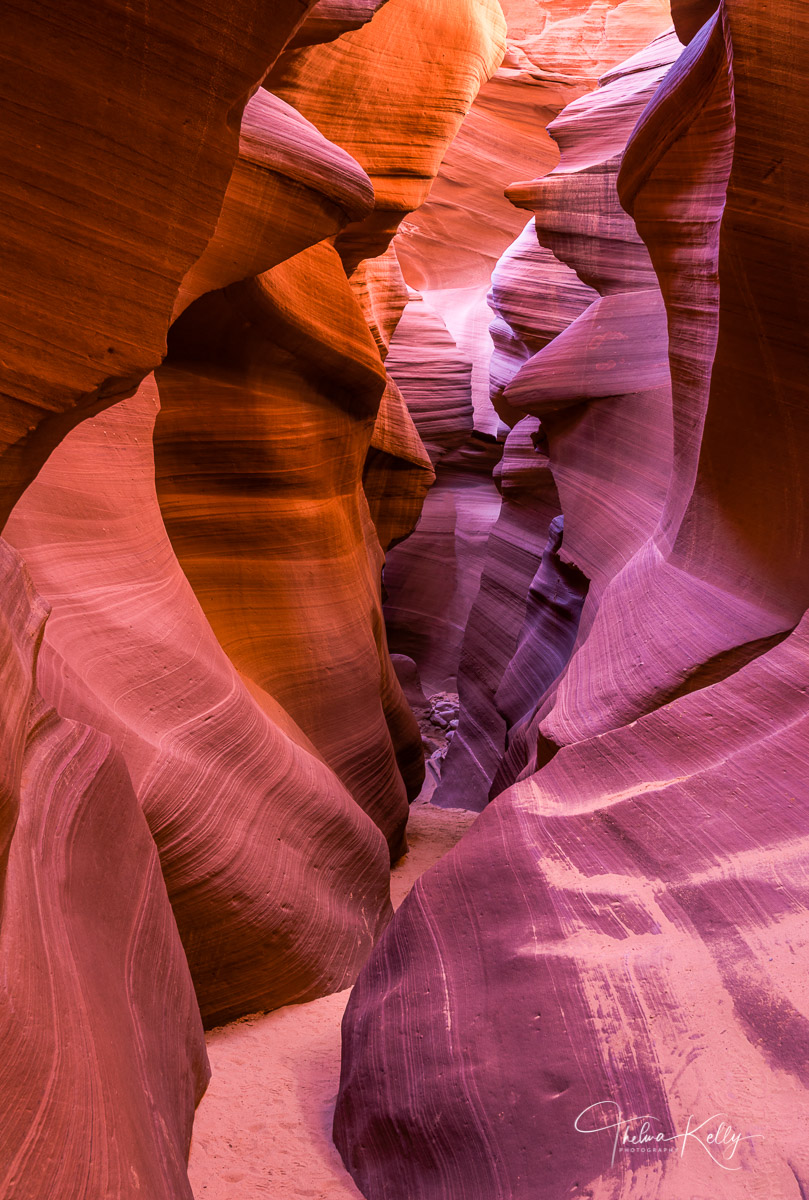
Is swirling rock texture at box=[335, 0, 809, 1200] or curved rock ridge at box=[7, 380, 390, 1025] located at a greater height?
swirling rock texture at box=[335, 0, 809, 1200]

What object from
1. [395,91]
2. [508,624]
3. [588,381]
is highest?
[395,91]

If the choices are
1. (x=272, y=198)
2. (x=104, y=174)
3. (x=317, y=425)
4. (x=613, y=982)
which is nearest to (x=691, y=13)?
(x=272, y=198)

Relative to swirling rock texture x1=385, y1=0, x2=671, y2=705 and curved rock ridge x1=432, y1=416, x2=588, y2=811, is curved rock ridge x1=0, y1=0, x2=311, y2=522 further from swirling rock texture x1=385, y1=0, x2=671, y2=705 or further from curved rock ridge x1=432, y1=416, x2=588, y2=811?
swirling rock texture x1=385, y1=0, x2=671, y2=705

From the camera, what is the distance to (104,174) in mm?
1925

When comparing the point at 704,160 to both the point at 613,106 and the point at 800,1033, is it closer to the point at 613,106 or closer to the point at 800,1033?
the point at 800,1033

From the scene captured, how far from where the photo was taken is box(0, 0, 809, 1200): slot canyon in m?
2.00

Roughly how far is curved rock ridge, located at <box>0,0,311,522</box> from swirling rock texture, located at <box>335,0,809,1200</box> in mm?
1965

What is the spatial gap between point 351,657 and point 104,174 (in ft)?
15.8

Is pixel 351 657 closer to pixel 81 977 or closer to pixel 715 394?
pixel 715 394

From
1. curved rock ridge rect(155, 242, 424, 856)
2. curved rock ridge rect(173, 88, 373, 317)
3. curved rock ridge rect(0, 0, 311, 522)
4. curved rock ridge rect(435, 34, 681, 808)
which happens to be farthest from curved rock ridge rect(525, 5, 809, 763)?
curved rock ridge rect(0, 0, 311, 522)

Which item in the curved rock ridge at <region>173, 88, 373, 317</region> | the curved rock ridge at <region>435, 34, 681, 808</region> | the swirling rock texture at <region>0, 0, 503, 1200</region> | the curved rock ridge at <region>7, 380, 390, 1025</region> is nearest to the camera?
the swirling rock texture at <region>0, 0, 503, 1200</region>

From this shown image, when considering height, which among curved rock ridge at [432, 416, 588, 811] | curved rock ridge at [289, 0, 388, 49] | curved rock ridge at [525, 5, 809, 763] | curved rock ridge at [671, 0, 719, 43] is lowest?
curved rock ridge at [432, 416, 588, 811]

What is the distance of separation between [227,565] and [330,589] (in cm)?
91

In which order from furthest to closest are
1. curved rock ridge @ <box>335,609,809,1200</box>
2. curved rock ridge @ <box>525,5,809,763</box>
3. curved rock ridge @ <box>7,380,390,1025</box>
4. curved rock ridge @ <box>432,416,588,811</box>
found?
curved rock ridge @ <box>432,416,588,811</box> → curved rock ridge @ <box>525,5,809,763</box> → curved rock ridge @ <box>7,380,390,1025</box> → curved rock ridge @ <box>335,609,809,1200</box>
